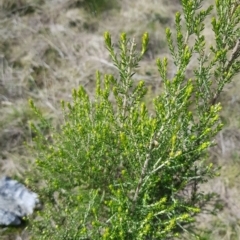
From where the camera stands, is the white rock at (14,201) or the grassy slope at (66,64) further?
the grassy slope at (66,64)

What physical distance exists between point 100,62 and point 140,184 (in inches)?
132

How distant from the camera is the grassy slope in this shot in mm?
4051

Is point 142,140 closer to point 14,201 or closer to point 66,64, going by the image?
point 14,201

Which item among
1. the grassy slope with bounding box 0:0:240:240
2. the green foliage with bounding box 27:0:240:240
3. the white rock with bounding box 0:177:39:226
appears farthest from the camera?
the grassy slope with bounding box 0:0:240:240

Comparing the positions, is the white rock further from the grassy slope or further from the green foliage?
the green foliage

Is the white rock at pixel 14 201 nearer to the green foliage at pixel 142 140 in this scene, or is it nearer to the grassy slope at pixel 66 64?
the grassy slope at pixel 66 64

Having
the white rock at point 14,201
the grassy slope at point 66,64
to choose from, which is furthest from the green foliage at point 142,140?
the grassy slope at point 66,64

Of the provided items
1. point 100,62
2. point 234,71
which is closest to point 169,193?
point 234,71

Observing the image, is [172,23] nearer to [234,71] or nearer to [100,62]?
[100,62]

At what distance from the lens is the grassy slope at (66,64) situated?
13.3ft

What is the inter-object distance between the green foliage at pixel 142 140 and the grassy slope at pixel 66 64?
1335 millimetres

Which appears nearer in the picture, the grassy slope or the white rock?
the white rock

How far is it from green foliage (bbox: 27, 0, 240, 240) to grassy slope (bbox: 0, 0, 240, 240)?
52.6 inches

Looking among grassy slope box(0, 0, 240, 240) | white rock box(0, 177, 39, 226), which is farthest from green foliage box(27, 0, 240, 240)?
grassy slope box(0, 0, 240, 240)
